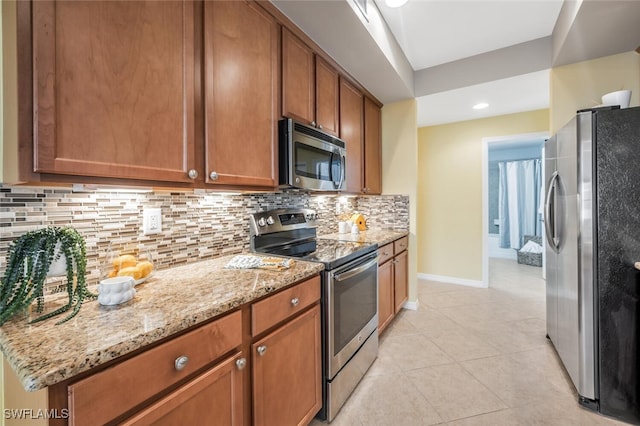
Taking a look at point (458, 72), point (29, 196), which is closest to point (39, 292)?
point (29, 196)

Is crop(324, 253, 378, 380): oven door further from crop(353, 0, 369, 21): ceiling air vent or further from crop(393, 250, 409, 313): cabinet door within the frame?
crop(353, 0, 369, 21): ceiling air vent

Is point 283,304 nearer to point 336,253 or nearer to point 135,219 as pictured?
point 336,253

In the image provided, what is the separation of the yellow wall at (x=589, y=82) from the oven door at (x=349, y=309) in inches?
80.5

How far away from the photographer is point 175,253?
1.40 meters

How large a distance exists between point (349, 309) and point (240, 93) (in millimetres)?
1362

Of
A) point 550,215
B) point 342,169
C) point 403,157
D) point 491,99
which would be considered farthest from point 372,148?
point 550,215

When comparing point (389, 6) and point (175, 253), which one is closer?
point (175, 253)

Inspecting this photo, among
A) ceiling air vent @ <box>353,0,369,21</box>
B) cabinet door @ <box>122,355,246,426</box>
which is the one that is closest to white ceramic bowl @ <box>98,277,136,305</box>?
cabinet door @ <box>122,355,246,426</box>

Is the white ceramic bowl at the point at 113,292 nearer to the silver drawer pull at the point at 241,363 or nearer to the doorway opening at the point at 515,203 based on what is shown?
the silver drawer pull at the point at 241,363

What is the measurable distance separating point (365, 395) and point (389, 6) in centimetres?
264

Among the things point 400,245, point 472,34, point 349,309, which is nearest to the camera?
point 349,309

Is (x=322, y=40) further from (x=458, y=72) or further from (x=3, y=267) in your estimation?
(x=3, y=267)

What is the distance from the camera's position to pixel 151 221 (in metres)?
1.29

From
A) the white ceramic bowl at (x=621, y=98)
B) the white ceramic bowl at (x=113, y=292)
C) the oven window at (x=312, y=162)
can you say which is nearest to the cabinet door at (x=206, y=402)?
the white ceramic bowl at (x=113, y=292)
